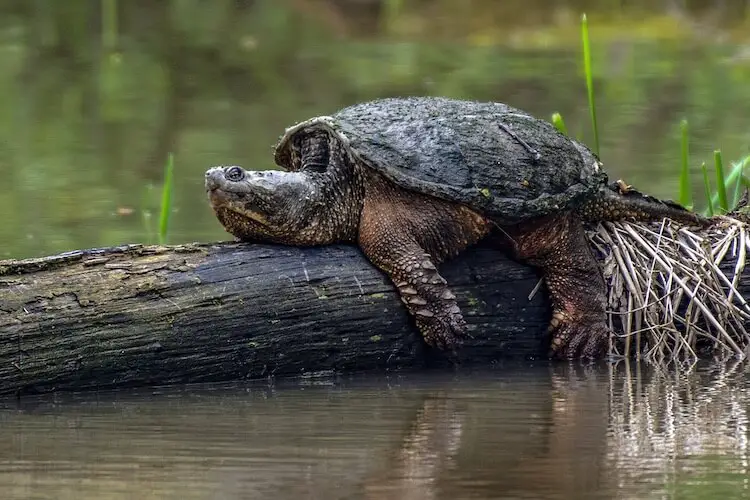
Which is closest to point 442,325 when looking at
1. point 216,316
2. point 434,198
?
point 434,198

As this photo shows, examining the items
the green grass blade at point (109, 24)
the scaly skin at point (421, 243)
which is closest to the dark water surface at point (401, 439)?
the scaly skin at point (421, 243)

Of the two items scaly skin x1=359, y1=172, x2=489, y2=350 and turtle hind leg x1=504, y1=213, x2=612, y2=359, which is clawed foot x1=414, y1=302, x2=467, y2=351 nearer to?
scaly skin x1=359, y1=172, x2=489, y2=350

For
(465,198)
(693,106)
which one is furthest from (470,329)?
(693,106)

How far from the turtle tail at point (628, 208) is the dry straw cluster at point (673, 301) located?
0.10 m

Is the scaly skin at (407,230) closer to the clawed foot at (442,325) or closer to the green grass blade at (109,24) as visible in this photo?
the clawed foot at (442,325)

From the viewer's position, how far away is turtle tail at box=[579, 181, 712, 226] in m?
4.82

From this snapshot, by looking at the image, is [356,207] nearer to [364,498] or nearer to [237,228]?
[237,228]

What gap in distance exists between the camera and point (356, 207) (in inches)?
176

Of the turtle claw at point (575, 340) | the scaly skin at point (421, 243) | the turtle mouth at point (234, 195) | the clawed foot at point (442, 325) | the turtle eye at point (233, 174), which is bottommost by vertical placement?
the turtle claw at point (575, 340)

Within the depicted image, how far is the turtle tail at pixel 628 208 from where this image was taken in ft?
15.8

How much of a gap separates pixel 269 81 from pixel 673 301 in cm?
739

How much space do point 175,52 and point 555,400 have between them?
9498 mm

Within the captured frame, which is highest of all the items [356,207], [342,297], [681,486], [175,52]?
[175,52]

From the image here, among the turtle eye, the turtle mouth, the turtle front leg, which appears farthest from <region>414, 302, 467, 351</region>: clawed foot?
the turtle eye
